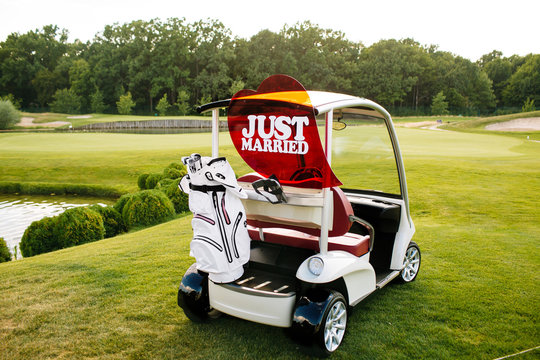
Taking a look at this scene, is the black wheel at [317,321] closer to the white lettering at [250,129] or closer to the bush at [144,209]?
the white lettering at [250,129]

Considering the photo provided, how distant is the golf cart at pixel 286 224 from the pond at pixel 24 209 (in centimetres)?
589

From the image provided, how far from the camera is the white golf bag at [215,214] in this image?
3182 millimetres

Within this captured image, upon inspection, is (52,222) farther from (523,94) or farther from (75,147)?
(523,94)

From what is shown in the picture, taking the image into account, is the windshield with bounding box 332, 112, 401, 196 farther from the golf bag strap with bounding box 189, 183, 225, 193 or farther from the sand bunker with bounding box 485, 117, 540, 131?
the sand bunker with bounding box 485, 117, 540, 131

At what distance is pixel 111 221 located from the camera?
8617 millimetres

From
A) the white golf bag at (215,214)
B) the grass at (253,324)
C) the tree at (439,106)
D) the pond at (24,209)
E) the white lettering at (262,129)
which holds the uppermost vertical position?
the tree at (439,106)

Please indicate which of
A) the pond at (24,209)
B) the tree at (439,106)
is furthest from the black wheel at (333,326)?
the tree at (439,106)

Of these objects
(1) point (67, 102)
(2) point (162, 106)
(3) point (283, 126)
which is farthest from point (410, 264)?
(1) point (67, 102)

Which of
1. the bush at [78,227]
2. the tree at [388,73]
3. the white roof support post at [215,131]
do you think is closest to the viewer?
the white roof support post at [215,131]

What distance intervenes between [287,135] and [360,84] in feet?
271

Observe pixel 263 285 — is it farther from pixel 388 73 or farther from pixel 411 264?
pixel 388 73

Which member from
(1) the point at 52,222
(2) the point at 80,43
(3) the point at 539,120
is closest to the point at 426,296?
(1) the point at 52,222

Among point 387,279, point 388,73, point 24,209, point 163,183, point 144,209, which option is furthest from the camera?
point 388,73

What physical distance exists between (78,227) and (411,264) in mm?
5742
